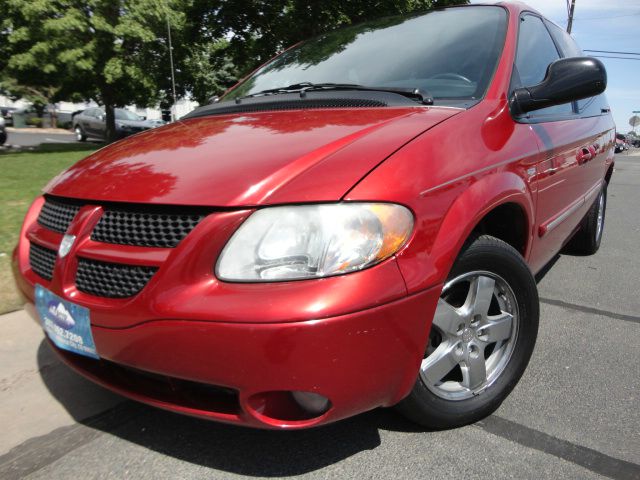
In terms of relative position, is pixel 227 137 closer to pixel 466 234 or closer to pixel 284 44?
pixel 466 234

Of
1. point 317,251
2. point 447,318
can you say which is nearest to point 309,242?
point 317,251

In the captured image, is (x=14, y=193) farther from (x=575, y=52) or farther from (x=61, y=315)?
(x=575, y=52)

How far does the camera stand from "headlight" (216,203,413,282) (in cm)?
159

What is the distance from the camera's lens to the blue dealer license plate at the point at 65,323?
5.94 ft

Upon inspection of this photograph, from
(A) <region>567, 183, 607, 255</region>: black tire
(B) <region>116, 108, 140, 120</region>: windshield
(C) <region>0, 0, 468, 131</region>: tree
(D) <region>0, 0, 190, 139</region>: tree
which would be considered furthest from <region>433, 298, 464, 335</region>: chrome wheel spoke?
(B) <region>116, 108, 140, 120</region>: windshield

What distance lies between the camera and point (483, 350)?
2168mm

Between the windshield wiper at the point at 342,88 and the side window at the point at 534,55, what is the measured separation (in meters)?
0.49

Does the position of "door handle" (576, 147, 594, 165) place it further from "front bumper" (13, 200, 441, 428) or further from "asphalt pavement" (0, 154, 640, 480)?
"front bumper" (13, 200, 441, 428)

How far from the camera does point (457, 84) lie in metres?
2.48

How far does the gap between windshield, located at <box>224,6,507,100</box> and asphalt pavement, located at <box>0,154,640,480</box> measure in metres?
1.42

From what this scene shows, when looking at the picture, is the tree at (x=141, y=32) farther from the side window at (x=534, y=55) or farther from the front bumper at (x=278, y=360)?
the front bumper at (x=278, y=360)

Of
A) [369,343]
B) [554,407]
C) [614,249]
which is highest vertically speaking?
[369,343]

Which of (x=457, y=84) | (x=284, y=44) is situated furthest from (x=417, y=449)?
(x=284, y=44)

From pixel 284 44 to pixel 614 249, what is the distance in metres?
10.7
